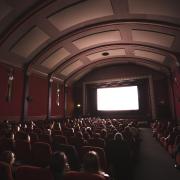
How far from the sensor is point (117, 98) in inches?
825

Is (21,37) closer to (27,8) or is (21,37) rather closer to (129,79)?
(27,8)

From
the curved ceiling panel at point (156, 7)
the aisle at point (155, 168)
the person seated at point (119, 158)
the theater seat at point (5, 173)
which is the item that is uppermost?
the curved ceiling panel at point (156, 7)

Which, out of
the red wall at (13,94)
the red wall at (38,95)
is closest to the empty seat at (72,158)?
the red wall at (13,94)

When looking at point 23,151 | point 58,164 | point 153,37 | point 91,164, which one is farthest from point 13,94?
point 91,164

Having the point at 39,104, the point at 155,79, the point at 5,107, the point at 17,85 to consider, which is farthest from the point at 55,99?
the point at 155,79

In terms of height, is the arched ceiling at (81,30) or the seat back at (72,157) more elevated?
the arched ceiling at (81,30)

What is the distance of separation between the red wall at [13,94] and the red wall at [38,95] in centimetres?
116

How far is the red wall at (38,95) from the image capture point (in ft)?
45.0

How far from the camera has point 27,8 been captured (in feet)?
27.2

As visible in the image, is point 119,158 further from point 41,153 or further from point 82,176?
point 82,176

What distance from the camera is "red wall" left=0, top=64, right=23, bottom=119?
10852 mm

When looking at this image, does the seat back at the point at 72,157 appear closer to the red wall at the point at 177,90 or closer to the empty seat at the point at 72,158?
the empty seat at the point at 72,158

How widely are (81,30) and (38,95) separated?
668 centimetres

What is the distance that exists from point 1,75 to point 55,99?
7.02 meters
